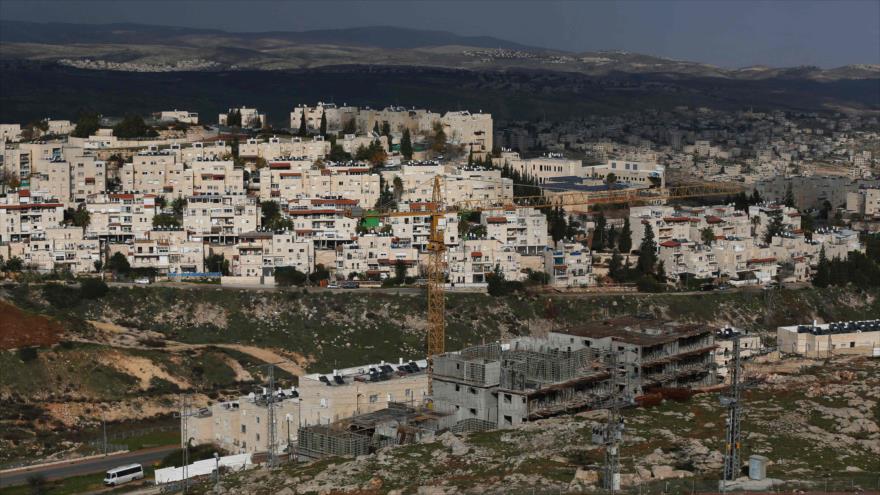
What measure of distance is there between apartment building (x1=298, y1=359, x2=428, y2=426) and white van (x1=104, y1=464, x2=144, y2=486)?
3.54 m

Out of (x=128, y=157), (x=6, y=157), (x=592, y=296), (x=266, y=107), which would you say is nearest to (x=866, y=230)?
(x=592, y=296)

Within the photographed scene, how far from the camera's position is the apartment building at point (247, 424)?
34.5 meters

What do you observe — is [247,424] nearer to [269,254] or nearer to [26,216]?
[269,254]

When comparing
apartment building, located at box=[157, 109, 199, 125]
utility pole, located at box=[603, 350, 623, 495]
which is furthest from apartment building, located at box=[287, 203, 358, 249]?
utility pole, located at box=[603, 350, 623, 495]

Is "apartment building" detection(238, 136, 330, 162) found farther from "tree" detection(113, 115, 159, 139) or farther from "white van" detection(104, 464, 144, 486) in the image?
"white van" detection(104, 464, 144, 486)

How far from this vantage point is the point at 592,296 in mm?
54125

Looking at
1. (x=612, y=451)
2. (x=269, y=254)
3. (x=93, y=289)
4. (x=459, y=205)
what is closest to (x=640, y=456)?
(x=612, y=451)

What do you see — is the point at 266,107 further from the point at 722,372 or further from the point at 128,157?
the point at 722,372

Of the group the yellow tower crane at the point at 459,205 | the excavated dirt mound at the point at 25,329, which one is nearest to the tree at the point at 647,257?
the yellow tower crane at the point at 459,205

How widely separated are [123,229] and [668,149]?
62.3m

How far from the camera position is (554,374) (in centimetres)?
3156

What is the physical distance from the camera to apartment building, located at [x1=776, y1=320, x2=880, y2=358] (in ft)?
138

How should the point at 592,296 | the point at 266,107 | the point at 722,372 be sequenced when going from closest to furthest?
the point at 722,372 < the point at 592,296 < the point at 266,107

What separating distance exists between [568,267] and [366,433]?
26.0 meters
